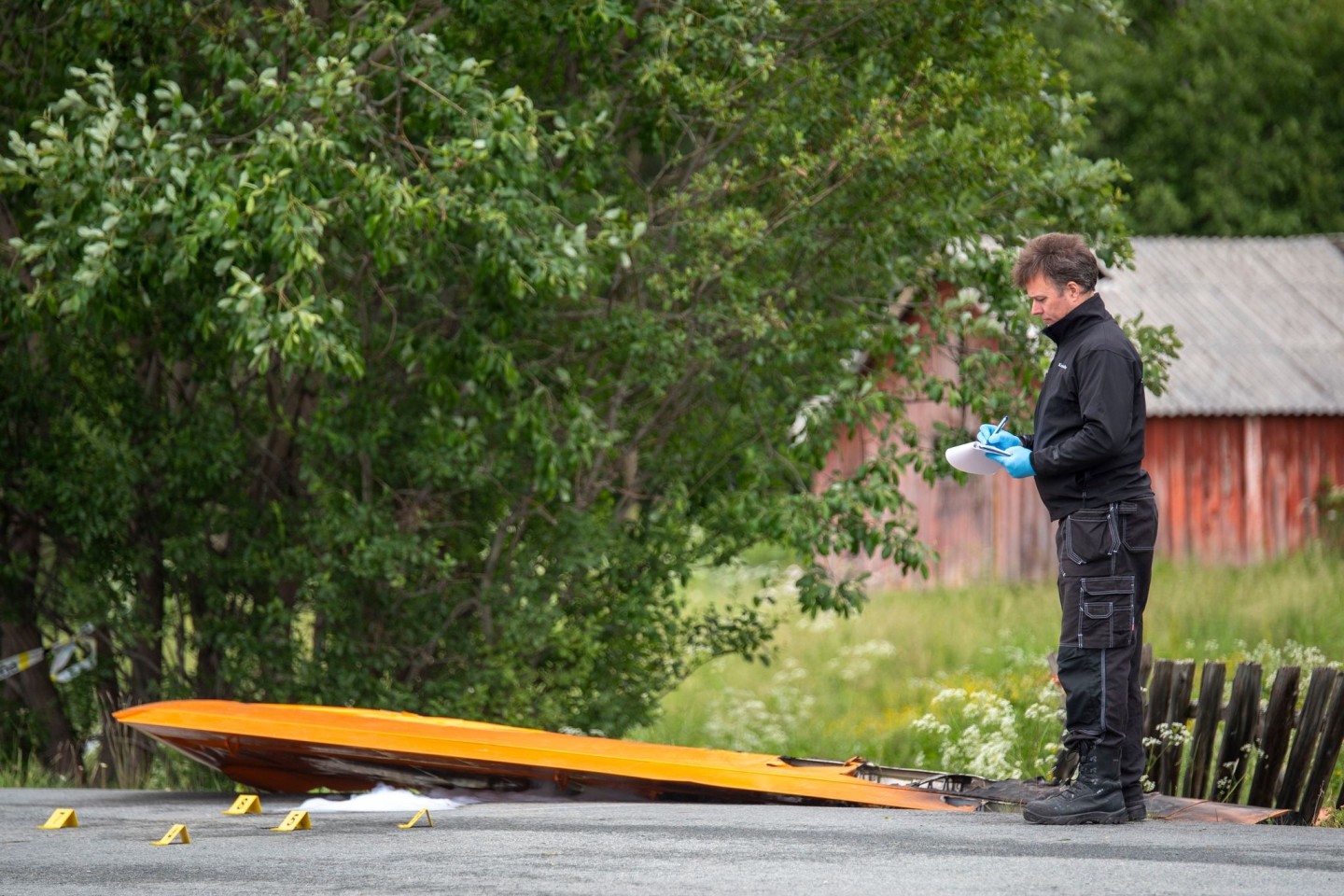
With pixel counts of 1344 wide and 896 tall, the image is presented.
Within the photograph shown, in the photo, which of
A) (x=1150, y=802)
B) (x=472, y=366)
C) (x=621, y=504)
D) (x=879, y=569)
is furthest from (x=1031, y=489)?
(x=1150, y=802)

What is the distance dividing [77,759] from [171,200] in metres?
4.59

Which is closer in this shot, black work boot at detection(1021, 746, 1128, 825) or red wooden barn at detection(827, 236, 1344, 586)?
black work boot at detection(1021, 746, 1128, 825)

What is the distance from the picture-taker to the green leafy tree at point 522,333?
7.98m

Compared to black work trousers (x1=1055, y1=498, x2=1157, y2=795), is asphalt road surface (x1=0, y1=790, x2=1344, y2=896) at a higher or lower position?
lower

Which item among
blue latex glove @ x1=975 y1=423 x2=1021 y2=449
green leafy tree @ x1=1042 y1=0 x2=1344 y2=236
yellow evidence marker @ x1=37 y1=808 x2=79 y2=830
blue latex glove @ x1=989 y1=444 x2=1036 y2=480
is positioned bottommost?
yellow evidence marker @ x1=37 y1=808 x2=79 y2=830

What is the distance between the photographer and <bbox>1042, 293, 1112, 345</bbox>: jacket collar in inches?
215

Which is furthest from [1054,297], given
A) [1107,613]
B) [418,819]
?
[418,819]

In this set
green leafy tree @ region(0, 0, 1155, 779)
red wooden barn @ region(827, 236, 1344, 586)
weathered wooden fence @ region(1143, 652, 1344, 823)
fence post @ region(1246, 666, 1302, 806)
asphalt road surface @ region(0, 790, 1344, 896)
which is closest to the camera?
asphalt road surface @ region(0, 790, 1344, 896)

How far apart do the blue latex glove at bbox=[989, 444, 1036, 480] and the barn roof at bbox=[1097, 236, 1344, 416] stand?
16.4 m

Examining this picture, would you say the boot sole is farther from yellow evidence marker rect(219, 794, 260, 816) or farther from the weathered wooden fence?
yellow evidence marker rect(219, 794, 260, 816)

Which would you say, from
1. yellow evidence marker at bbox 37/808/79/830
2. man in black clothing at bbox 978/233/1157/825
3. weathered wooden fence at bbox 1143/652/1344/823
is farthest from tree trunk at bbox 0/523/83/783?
man in black clothing at bbox 978/233/1157/825

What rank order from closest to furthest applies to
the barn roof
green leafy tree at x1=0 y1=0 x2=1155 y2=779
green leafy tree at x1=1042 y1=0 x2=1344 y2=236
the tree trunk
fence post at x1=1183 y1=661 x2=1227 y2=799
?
fence post at x1=1183 y1=661 x2=1227 y2=799
green leafy tree at x1=0 y1=0 x2=1155 y2=779
the tree trunk
the barn roof
green leafy tree at x1=1042 y1=0 x2=1344 y2=236

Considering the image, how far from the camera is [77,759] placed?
1023 centimetres

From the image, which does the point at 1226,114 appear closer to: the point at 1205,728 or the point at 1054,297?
the point at 1205,728
